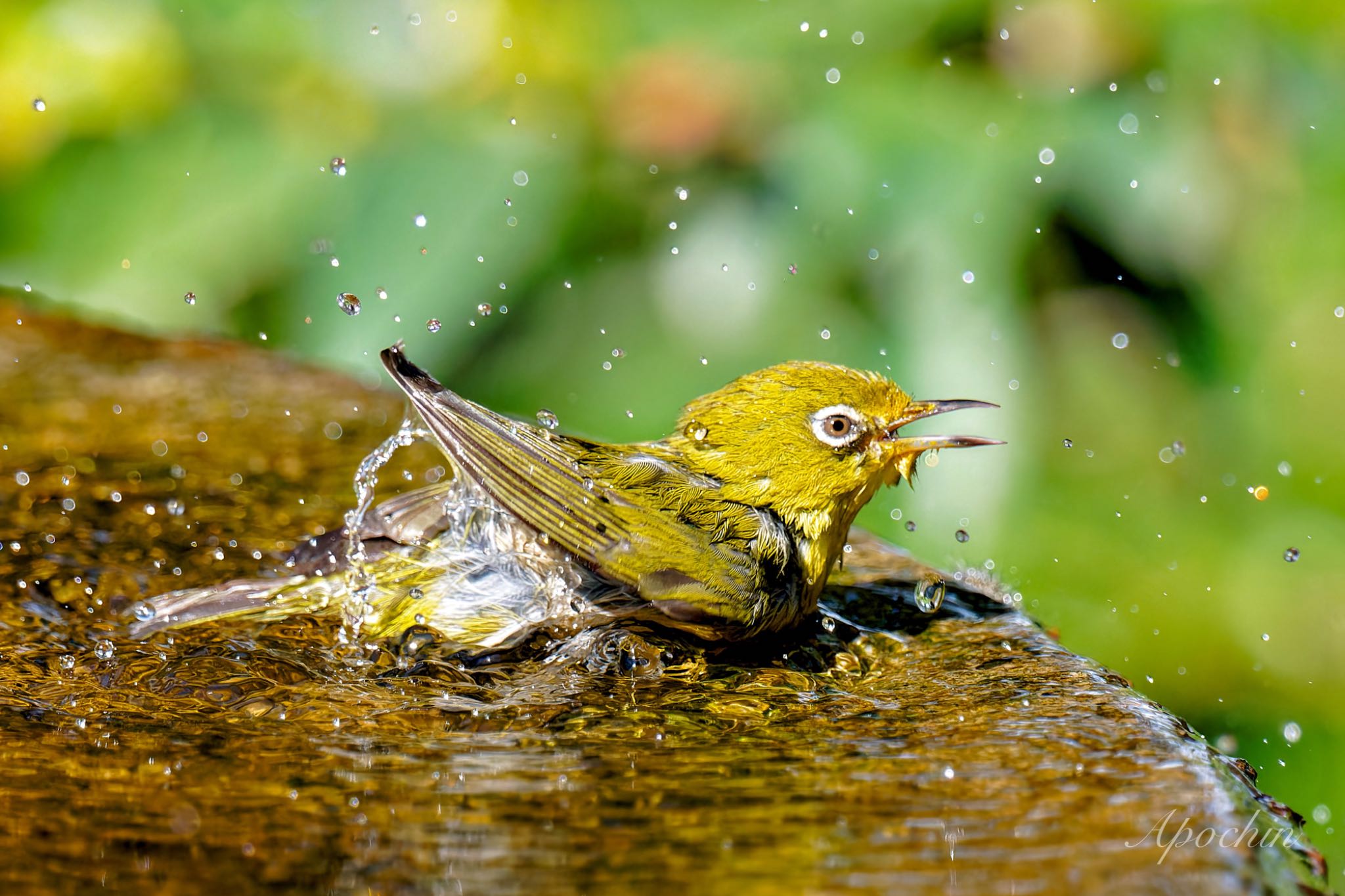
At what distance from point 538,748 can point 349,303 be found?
250cm

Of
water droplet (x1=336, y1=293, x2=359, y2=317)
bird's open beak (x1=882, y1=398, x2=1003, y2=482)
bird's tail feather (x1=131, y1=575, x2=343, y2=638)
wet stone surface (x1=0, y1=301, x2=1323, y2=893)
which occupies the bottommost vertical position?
wet stone surface (x1=0, y1=301, x2=1323, y2=893)

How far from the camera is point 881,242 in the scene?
16.0 ft

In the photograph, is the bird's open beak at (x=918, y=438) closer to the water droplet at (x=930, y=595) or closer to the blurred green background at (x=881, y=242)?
the water droplet at (x=930, y=595)

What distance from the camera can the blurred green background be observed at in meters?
4.97

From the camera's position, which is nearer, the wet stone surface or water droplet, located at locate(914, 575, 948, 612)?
the wet stone surface

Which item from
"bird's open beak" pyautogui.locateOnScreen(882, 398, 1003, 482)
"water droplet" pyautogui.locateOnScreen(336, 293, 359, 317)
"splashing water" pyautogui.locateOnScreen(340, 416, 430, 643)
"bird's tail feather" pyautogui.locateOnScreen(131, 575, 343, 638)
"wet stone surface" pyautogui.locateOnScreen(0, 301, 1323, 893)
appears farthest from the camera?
"water droplet" pyautogui.locateOnScreen(336, 293, 359, 317)

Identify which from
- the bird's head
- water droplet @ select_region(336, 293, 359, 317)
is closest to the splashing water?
the bird's head

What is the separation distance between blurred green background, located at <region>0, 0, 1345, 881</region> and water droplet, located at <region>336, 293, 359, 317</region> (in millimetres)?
56

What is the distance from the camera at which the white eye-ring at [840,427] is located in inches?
138

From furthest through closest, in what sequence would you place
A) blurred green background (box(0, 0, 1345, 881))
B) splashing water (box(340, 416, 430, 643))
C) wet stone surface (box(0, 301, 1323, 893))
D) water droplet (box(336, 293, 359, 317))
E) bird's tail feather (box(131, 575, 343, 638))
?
1. blurred green background (box(0, 0, 1345, 881))
2. water droplet (box(336, 293, 359, 317))
3. splashing water (box(340, 416, 430, 643))
4. bird's tail feather (box(131, 575, 343, 638))
5. wet stone surface (box(0, 301, 1323, 893))

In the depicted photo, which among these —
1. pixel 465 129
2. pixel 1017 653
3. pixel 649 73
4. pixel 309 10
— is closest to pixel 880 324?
pixel 649 73

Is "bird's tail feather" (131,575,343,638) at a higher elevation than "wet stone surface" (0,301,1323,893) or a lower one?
higher

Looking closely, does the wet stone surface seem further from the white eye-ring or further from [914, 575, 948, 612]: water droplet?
the white eye-ring

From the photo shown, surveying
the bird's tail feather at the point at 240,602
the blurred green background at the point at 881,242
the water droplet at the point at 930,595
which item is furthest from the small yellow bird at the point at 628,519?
the blurred green background at the point at 881,242
